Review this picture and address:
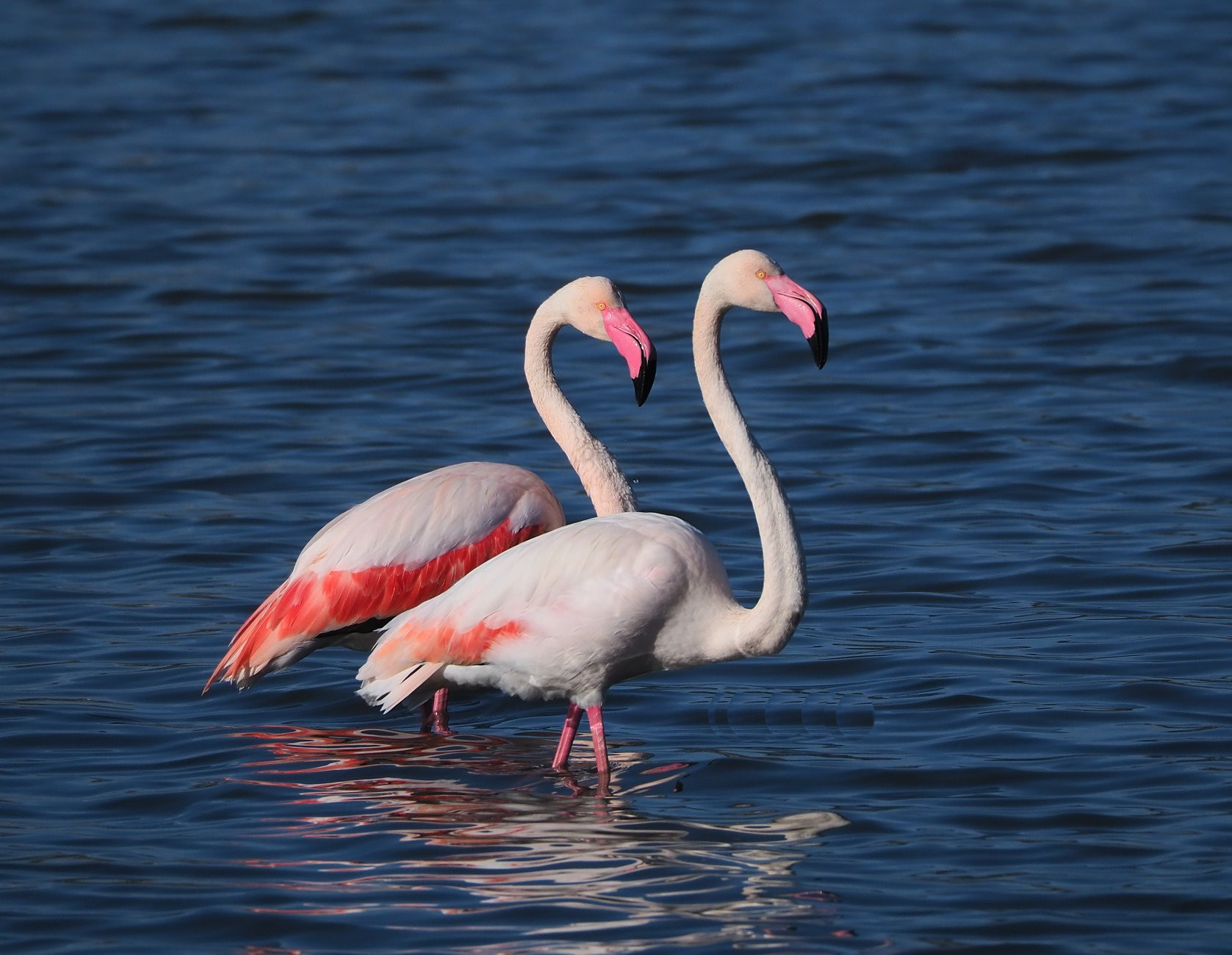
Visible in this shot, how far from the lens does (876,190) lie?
1559 centimetres

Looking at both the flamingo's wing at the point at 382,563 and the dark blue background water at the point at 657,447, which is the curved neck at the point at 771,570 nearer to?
the dark blue background water at the point at 657,447

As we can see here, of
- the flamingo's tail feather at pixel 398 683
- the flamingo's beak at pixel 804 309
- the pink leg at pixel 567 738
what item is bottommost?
the pink leg at pixel 567 738

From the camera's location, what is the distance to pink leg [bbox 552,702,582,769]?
6.08 meters

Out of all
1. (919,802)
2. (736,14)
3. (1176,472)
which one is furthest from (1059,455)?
(736,14)

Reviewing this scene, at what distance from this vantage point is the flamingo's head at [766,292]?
5996mm

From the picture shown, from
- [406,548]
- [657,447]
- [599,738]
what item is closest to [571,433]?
[406,548]

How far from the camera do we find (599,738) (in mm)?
5895

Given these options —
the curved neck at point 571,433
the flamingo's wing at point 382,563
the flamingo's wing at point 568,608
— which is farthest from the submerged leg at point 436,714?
the curved neck at point 571,433

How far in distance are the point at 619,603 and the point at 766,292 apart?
1.13 meters

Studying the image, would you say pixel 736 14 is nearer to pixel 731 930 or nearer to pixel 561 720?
pixel 561 720

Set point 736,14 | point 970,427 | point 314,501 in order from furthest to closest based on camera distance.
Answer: point 736,14, point 970,427, point 314,501

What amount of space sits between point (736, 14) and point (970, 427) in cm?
1299

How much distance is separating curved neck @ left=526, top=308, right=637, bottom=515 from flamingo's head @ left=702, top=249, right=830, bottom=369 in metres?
0.96

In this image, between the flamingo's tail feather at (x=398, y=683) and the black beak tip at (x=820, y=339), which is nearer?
the black beak tip at (x=820, y=339)
